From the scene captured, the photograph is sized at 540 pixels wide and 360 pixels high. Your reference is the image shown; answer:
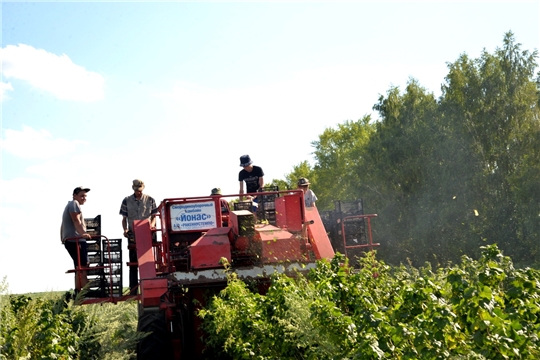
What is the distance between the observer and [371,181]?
59.6m

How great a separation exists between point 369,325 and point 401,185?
5136 cm

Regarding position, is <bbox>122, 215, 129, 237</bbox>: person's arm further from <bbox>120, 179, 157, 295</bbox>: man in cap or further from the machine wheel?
the machine wheel

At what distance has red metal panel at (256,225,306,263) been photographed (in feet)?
39.8

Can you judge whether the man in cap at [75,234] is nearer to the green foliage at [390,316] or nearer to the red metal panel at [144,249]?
the red metal panel at [144,249]

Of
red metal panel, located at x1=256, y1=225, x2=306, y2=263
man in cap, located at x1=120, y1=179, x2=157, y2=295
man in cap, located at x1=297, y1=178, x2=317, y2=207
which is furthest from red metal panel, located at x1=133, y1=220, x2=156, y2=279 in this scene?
man in cap, located at x1=297, y1=178, x2=317, y2=207

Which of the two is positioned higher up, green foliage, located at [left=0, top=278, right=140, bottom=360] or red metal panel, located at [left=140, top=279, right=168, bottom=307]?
red metal panel, located at [left=140, top=279, right=168, bottom=307]

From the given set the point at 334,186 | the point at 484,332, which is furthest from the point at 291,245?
the point at 334,186

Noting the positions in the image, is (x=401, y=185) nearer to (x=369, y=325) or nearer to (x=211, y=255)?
(x=211, y=255)

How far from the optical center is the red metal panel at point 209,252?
12.2 m

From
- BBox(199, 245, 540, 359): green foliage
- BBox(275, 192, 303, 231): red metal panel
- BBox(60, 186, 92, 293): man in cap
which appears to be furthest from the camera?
BBox(60, 186, 92, 293): man in cap

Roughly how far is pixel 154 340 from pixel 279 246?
7.54 ft

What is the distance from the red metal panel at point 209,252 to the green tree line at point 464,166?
120 feet

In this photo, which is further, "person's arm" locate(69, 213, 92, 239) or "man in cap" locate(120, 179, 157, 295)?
"man in cap" locate(120, 179, 157, 295)

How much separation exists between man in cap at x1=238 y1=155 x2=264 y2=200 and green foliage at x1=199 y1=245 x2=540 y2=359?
3830 millimetres
